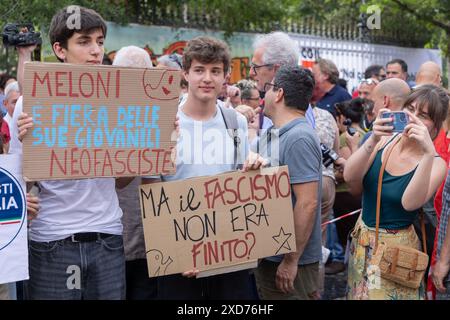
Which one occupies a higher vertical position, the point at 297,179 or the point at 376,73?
the point at 376,73

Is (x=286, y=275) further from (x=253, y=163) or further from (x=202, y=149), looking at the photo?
(x=202, y=149)

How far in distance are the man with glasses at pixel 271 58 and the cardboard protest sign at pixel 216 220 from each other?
3.83 feet

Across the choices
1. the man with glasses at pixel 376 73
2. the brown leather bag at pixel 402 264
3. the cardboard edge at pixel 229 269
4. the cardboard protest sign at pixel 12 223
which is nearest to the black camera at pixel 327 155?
the brown leather bag at pixel 402 264

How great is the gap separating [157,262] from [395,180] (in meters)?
1.41

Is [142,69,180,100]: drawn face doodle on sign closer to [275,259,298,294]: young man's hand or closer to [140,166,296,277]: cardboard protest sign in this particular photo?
[140,166,296,277]: cardboard protest sign

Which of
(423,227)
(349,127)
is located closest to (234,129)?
(423,227)

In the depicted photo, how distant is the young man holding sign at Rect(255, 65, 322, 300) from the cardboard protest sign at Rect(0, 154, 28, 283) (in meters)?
1.40

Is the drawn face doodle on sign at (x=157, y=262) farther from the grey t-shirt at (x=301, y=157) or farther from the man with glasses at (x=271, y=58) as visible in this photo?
the man with glasses at (x=271, y=58)

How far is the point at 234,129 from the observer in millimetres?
3748

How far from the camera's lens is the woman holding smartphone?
3.67 m

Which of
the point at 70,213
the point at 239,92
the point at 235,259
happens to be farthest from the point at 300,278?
the point at 239,92

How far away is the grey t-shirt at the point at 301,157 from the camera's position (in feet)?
12.3
